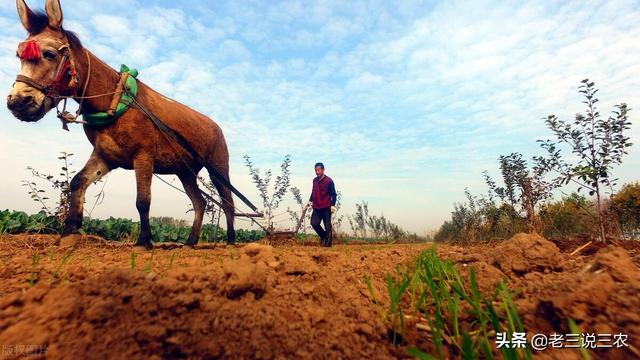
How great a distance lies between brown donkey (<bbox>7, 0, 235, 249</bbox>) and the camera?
379cm

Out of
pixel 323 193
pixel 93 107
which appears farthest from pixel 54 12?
pixel 323 193

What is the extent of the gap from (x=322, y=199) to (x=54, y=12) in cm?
599

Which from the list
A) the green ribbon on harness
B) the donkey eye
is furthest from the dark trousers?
the donkey eye

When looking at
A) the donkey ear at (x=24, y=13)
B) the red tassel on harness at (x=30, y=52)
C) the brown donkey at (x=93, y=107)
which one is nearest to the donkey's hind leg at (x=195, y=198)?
the brown donkey at (x=93, y=107)

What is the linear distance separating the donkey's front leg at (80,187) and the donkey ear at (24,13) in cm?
157

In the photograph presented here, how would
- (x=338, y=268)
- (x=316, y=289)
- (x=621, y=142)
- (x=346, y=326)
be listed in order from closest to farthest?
(x=346, y=326), (x=316, y=289), (x=338, y=268), (x=621, y=142)

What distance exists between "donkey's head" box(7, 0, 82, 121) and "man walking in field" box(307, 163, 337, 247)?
5410mm

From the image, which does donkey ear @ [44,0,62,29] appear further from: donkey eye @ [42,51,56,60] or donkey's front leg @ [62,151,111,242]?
donkey's front leg @ [62,151,111,242]

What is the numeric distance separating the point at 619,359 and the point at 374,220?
53.6ft

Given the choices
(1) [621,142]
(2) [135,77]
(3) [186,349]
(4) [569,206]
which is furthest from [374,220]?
(3) [186,349]

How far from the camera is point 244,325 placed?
144cm

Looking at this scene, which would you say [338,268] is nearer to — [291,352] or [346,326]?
[346,326]

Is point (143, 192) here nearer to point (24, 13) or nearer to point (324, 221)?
point (24, 13)

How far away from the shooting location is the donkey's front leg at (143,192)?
4.55 meters
